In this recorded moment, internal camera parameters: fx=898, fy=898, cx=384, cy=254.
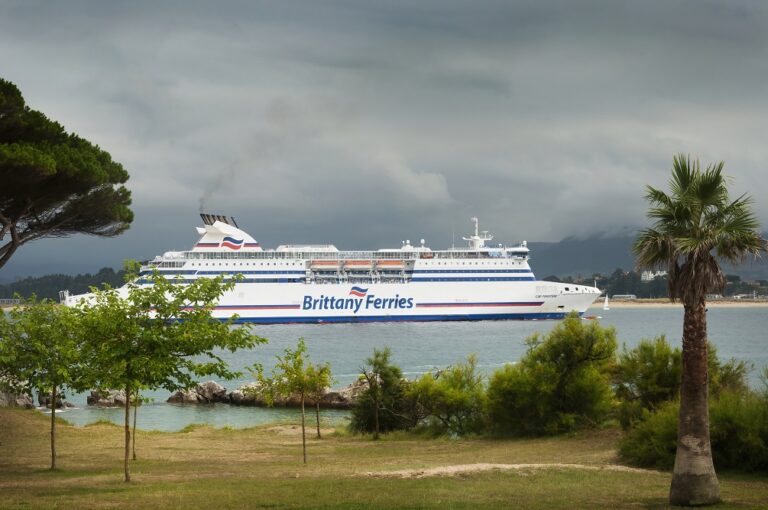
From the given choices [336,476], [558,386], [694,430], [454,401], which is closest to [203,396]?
[454,401]

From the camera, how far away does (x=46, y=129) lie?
1391 cm

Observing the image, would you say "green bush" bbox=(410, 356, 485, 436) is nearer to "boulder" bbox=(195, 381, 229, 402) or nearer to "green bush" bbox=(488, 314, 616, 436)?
"green bush" bbox=(488, 314, 616, 436)

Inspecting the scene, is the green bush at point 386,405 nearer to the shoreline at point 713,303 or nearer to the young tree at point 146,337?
the young tree at point 146,337

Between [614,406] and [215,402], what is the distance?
48.1 ft

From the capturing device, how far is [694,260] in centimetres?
891

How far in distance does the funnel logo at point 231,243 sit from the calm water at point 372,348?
605 cm

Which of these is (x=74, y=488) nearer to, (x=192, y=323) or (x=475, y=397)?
(x=192, y=323)

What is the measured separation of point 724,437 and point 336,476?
5.07 meters

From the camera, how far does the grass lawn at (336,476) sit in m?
9.20

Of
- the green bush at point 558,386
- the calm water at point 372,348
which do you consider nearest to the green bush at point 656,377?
the green bush at point 558,386

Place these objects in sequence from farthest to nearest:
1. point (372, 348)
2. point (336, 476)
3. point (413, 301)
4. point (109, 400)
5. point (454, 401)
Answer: point (413, 301) < point (372, 348) < point (109, 400) < point (454, 401) < point (336, 476)

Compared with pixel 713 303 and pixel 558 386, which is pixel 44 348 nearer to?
pixel 558 386

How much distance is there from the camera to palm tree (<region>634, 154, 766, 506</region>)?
29.0 feet

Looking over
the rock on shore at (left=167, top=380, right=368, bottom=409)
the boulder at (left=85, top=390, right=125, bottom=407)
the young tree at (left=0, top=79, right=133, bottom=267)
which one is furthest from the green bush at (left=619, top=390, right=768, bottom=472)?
the boulder at (left=85, top=390, right=125, bottom=407)
